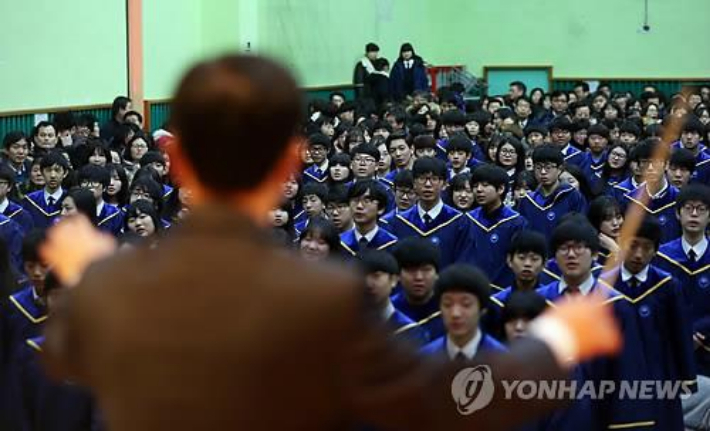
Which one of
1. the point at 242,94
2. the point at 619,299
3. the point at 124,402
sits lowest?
the point at 619,299

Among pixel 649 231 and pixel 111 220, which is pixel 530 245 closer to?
pixel 649 231

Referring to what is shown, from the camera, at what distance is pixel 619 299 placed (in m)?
6.15

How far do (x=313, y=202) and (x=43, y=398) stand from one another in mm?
4124

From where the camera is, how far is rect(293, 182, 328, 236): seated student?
903 centimetres

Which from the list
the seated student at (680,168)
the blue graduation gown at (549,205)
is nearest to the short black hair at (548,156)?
the blue graduation gown at (549,205)

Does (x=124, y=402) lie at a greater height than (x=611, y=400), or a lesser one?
greater

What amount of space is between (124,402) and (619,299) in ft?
15.0

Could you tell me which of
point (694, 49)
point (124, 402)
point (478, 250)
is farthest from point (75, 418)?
point (694, 49)

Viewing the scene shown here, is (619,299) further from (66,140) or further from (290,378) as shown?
(66,140)

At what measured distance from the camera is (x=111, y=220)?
939 cm

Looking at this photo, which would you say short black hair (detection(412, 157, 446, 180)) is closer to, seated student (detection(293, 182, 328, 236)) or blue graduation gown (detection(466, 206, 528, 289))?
blue graduation gown (detection(466, 206, 528, 289))

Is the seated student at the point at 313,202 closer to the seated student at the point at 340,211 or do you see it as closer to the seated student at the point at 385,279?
the seated student at the point at 340,211

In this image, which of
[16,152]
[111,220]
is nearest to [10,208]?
[111,220]

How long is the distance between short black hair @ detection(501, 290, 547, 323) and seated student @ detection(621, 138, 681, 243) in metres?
3.99
